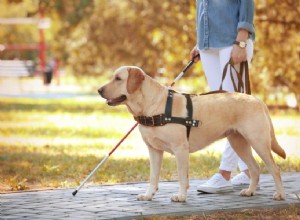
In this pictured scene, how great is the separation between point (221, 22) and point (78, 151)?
498 cm

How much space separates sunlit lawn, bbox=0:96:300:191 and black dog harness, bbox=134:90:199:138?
198 cm

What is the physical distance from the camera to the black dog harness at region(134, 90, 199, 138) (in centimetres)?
724

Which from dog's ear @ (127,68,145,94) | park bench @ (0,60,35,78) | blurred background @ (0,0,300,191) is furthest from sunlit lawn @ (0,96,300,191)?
park bench @ (0,60,35,78)

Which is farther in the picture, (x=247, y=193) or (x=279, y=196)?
(x=247, y=193)

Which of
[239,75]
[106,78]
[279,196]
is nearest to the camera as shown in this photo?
[279,196]

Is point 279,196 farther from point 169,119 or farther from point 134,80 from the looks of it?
point 134,80

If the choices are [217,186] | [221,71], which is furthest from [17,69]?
[217,186]

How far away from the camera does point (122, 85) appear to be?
23.9 ft

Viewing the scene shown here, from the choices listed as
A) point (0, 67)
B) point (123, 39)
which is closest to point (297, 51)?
point (123, 39)

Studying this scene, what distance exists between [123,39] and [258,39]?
8.83 metres

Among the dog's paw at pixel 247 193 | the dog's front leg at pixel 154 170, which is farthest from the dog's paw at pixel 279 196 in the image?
the dog's front leg at pixel 154 170

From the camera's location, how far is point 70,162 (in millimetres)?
11023

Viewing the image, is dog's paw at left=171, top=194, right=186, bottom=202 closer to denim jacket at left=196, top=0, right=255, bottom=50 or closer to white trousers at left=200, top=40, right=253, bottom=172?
white trousers at left=200, top=40, right=253, bottom=172

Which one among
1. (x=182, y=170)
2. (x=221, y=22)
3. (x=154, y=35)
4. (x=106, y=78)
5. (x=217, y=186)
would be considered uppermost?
(x=221, y=22)
